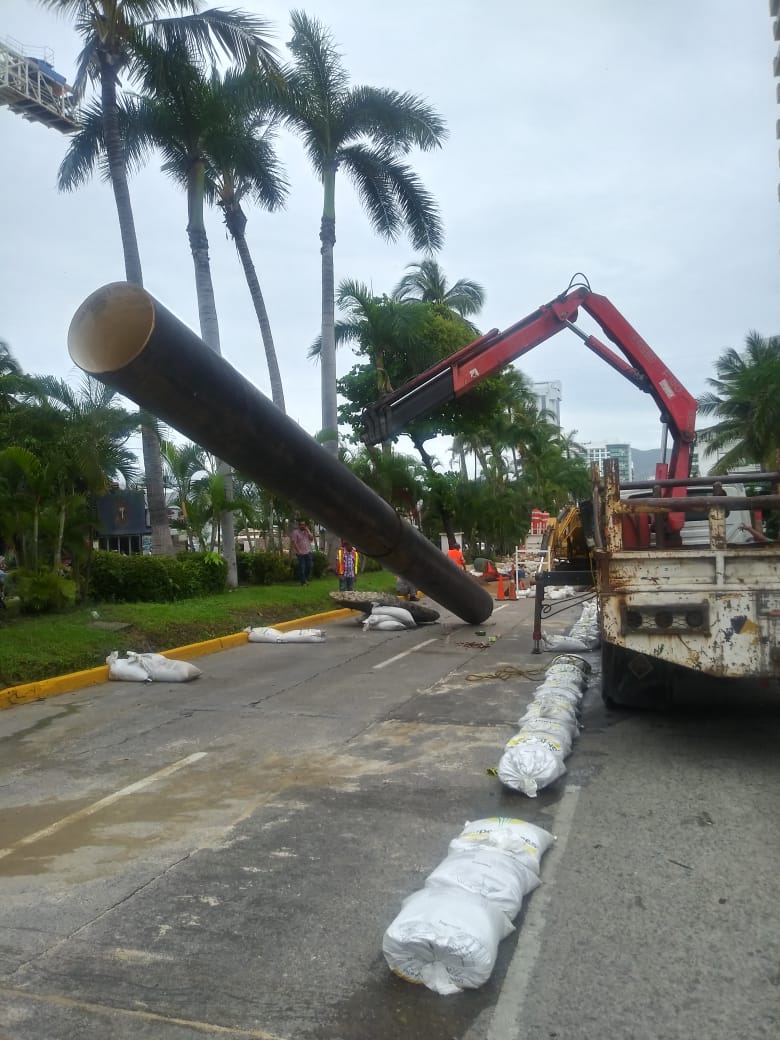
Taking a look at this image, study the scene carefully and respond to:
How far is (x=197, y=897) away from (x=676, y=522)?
5639mm

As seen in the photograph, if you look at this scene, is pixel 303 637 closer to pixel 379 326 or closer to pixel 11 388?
pixel 11 388

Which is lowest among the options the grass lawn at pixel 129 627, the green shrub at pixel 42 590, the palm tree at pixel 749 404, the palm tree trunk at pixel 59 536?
the grass lawn at pixel 129 627

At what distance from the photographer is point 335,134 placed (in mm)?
25016

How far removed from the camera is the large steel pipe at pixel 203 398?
5805 mm

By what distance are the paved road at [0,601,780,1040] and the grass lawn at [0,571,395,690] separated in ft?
7.48

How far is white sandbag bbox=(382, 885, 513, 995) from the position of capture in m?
3.49

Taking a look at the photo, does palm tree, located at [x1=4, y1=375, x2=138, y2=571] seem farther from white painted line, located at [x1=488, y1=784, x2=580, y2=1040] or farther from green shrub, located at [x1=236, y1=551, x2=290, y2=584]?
white painted line, located at [x1=488, y1=784, x2=580, y2=1040]

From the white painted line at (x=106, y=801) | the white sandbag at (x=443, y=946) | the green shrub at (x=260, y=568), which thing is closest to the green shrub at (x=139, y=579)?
the green shrub at (x=260, y=568)

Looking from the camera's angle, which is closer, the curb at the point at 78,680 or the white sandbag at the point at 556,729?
the white sandbag at the point at 556,729

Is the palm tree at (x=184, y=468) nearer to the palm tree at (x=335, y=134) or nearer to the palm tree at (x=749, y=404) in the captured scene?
the palm tree at (x=335, y=134)

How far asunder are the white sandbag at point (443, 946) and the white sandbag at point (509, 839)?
784mm

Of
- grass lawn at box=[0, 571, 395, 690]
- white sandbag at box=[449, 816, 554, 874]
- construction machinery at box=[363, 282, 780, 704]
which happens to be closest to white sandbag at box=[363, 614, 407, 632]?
grass lawn at box=[0, 571, 395, 690]

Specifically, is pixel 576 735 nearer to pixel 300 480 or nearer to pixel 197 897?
pixel 300 480

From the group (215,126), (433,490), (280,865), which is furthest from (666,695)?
(433,490)
